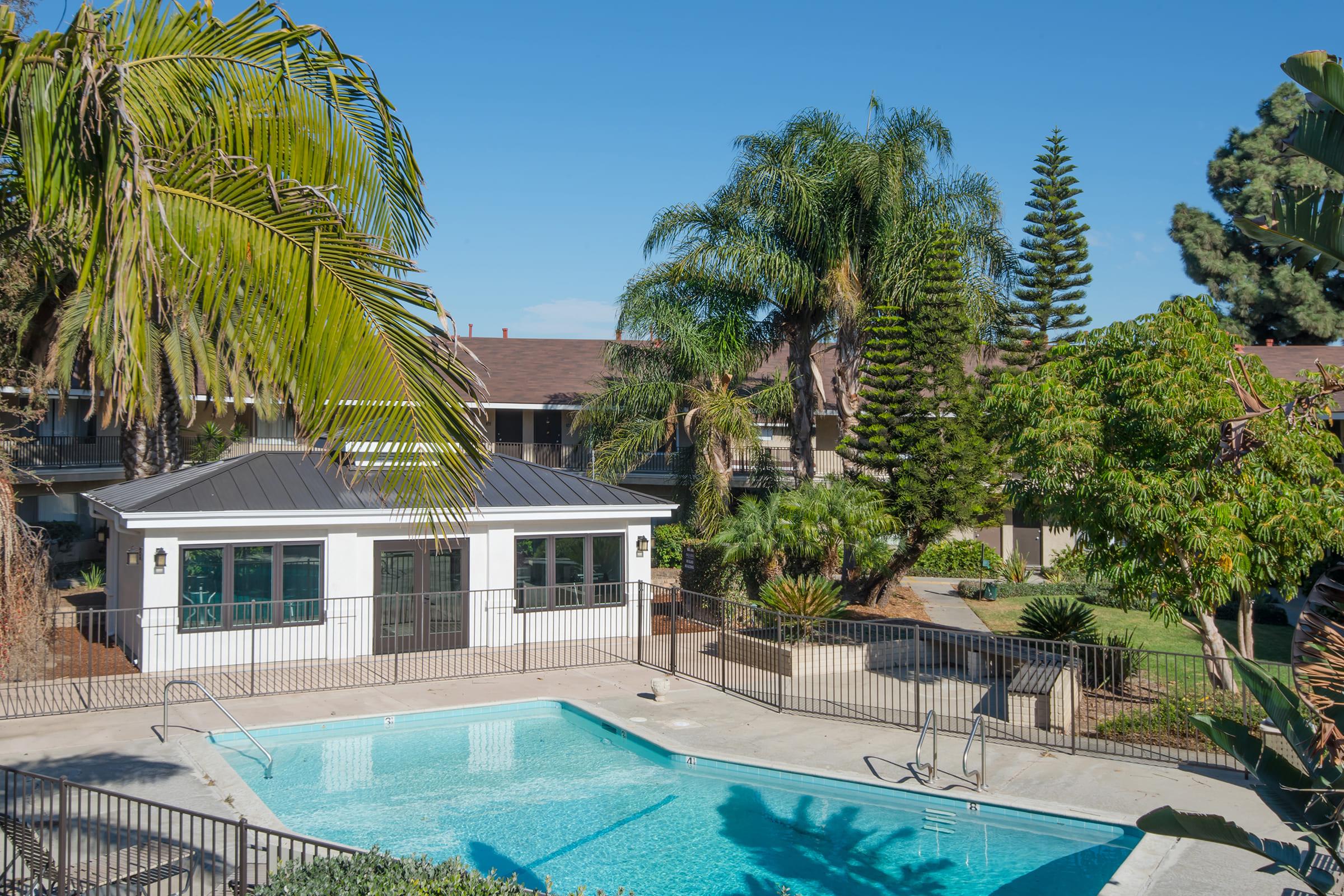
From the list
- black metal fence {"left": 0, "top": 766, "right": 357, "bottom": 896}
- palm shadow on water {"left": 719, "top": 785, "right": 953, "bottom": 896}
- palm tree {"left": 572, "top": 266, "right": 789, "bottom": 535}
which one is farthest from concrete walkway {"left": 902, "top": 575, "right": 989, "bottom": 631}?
black metal fence {"left": 0, "top": 766, "right": 357, "bottom": 896}

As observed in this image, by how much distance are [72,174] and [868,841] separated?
9.73 m

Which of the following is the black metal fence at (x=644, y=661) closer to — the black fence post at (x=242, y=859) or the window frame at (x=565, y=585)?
the window frame at (x=565, y=585)

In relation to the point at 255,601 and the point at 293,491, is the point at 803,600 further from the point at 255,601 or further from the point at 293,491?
the point at 255,601

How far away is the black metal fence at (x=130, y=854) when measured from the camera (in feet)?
23.4

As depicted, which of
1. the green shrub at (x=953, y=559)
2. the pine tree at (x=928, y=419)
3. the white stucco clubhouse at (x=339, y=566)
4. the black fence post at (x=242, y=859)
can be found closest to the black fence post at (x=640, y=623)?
the white stucco clubhouse at (x=339, y=566)

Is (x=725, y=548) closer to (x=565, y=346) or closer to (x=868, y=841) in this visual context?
(x=868, y=841)

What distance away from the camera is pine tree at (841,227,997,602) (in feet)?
69.6

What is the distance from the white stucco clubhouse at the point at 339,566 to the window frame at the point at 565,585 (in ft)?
0.10

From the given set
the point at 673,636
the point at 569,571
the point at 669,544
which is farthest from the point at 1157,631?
the point at 569,571

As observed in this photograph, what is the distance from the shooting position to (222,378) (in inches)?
1044

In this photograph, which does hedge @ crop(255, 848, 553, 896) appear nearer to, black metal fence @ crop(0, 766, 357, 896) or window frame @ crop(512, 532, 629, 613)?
black metal fence @ crop(0, 766, 357, 896)

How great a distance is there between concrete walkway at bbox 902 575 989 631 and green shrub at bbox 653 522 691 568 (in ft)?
21.9

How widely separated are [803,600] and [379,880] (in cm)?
1245

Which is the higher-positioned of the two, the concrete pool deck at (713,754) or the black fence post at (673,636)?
the black fence post at (673,636)
